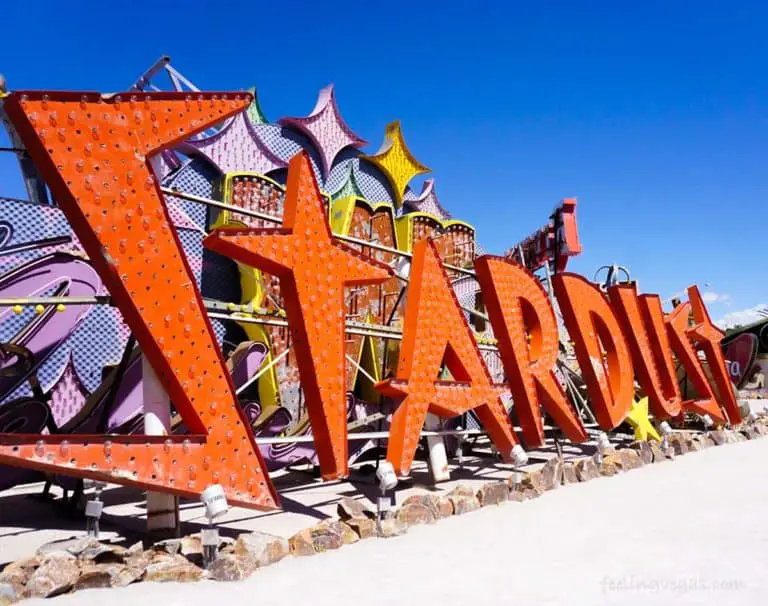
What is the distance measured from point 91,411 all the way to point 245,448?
9.32 feet

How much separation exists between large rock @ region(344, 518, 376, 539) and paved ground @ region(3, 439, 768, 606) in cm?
14

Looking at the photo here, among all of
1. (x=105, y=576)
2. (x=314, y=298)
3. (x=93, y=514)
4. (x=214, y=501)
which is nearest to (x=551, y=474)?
(x=314, y=298)

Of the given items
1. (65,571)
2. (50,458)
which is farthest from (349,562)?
(50,458)

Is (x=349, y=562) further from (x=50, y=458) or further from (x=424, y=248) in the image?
(x=424, y=248)

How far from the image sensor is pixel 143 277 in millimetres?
6098

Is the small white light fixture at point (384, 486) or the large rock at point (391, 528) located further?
the small white light fixture at point (384, 486)

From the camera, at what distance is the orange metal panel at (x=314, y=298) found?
288 inches

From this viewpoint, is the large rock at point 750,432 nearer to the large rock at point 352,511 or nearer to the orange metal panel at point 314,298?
the large rock at point 352,511

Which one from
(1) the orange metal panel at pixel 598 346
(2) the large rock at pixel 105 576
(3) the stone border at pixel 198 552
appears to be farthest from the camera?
(1) the orange metal panel at pixel 598 346

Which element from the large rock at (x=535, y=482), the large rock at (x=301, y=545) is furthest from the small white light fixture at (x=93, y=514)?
the large rock at (x=535, y=482)

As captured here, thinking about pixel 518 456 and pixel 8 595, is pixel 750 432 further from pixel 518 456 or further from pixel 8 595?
pixel 8 595

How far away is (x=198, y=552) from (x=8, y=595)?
5.13 ft

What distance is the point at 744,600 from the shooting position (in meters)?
5.33

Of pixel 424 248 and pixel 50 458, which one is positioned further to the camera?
pixel 424 248
